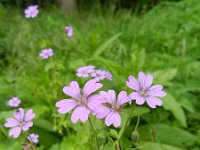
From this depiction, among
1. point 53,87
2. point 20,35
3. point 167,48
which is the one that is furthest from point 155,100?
point 20,35

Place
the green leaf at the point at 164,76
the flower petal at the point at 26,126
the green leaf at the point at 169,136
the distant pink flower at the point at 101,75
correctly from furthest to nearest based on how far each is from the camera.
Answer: the green leaf at the point at 164,76, the green leaf at the point at 169,136, the distant pink flower at the point at 101,75, the flower petal at the point at 26,126

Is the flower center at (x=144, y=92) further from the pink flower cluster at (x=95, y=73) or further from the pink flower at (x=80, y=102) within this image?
the pink flower cluster at (x=95, y=73)

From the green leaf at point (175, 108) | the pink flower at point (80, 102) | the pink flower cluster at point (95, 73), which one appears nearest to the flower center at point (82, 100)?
the pink flower at point (80, 102)

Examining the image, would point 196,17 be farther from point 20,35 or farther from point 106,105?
point 106,105

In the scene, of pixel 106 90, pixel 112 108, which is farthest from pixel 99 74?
pixel 112 108

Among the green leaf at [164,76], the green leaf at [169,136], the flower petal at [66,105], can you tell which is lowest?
the flower petal at [66,105]

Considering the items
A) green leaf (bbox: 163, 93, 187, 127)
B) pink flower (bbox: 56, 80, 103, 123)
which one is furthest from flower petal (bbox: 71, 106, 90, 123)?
green leaf (bbox: 163, 93, 187, 127)

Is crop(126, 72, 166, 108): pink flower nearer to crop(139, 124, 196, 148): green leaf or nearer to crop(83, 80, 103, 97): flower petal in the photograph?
crop(83, 80, 103, 97): flower petal
